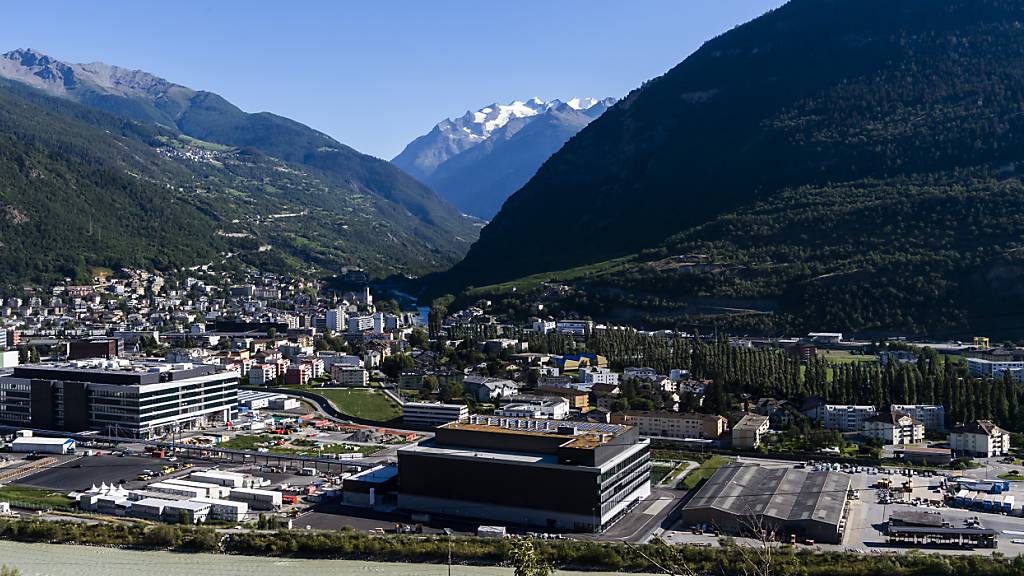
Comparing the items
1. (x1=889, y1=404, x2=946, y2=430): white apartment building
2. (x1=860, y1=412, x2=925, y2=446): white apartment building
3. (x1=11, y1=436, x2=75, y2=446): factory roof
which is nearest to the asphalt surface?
(x1=11, y1=436, x2=75, y2=446): factory roof

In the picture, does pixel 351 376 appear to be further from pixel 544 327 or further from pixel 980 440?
pixel 980 440

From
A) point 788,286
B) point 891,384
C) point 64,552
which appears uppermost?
point 788,286

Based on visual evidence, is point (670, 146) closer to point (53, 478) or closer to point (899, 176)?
point (899, 176)

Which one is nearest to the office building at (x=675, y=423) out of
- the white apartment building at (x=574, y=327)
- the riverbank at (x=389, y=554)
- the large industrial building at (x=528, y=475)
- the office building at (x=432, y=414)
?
the office building at (x=432, y=414)

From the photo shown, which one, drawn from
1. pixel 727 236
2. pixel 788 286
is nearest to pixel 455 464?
pixel 788 286

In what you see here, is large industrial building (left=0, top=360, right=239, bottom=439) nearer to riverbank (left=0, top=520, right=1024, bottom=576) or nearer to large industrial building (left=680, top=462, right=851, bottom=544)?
riverbank (left=0, top=520, right=1024, bottom=576)

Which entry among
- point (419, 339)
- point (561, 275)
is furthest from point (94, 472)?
point (561, 275)

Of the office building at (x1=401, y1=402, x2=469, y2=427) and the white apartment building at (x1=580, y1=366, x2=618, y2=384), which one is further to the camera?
the white apartment building at (x1=580, y1=366, x2=618, y2=384)
